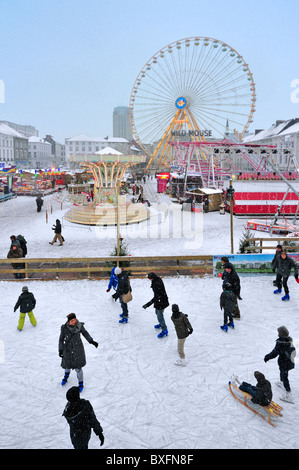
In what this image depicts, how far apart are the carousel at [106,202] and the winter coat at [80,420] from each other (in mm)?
15288

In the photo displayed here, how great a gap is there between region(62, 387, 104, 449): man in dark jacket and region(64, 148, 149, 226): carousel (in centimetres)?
1529

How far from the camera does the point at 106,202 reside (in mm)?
21812

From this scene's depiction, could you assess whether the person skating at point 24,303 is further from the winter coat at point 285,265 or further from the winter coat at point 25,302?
the winter coat at point 285,265

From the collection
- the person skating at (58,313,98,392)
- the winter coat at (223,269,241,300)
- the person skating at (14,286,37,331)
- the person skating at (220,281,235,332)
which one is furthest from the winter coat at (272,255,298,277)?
the person skating at (14,286,37,331)

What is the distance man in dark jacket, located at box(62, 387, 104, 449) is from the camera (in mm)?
3328

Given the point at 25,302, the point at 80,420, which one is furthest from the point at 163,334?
the point at 80,420

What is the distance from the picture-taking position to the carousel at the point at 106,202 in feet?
62.6

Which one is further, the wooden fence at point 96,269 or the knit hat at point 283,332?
the wooden fence at point 96,269

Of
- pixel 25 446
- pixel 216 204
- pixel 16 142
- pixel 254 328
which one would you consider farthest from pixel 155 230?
pixel 16 142

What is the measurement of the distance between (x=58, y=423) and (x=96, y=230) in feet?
43.6

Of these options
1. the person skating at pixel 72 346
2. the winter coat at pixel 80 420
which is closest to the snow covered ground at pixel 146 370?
the person skating at pixel 72 346

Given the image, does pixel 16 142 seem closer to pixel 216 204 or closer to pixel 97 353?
pixel 216 204

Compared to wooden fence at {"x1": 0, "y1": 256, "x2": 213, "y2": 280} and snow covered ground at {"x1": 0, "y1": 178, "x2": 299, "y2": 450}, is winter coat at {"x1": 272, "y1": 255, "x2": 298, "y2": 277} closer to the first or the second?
snow covered ground at {"x1": 0, "y1": 178, "x2": 299, "y2": 450}

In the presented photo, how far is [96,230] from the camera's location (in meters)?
17.4
